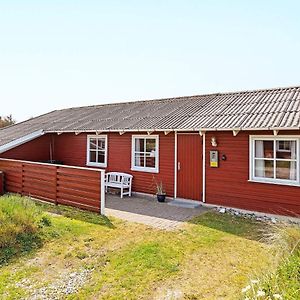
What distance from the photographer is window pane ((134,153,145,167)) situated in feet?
39.2

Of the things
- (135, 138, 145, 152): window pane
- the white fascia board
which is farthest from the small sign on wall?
the white fascia board

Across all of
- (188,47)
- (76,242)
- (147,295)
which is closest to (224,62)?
(188,47)

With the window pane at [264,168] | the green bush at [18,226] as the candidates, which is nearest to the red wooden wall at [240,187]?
the window pane at [264,168]

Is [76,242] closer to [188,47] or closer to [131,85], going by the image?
[188,47]

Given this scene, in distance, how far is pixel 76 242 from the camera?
650 cm

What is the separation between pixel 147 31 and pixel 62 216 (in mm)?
7477

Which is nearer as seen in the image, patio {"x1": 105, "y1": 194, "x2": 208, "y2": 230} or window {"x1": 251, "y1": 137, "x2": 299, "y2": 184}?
patio {"x1": 105, "y1": 194, "x2": 208, "y2": 230}

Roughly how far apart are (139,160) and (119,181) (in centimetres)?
121

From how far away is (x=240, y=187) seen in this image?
9219mm

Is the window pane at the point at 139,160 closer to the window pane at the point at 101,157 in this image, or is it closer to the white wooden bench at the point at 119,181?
the white wooden bench at the point at 119,181

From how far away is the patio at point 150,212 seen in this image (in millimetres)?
8078

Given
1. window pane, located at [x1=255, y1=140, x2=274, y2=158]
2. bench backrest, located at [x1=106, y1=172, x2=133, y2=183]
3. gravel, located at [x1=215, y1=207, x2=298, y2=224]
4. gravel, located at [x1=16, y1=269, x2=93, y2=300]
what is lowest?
gravel, located at [x1=16, y1=269, x2=93, y2=300]

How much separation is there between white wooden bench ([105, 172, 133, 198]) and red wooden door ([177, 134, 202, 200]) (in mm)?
2235

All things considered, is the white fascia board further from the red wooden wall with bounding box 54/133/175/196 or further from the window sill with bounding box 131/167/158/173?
the window sill with bounding box 131/167/158/173
